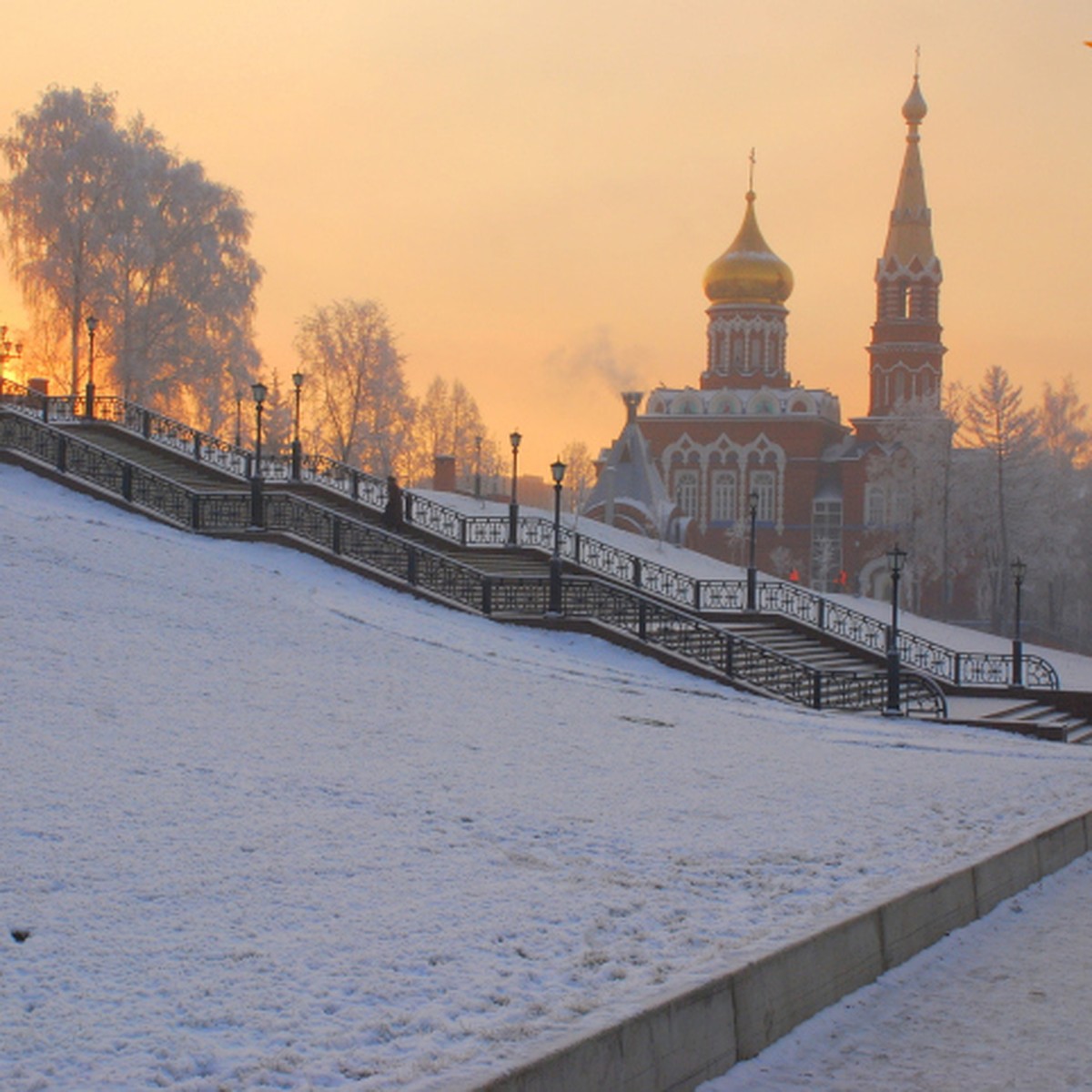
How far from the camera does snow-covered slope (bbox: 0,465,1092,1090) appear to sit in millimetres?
6059

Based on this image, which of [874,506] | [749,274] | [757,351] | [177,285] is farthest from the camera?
[757,351]

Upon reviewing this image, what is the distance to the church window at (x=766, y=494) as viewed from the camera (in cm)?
8675

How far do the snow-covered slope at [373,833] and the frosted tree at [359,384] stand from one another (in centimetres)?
4915

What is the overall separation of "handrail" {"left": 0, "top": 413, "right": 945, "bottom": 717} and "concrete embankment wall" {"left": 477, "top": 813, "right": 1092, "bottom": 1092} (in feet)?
45.4

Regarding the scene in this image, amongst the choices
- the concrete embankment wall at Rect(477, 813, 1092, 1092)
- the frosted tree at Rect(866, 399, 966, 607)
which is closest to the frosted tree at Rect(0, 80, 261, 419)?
the frosted tree at Rect(866, 399, 966, 607)

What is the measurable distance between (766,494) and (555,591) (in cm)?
6332

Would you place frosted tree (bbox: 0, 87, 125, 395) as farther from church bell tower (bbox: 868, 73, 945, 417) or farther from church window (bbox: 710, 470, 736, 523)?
church bell tower (bbox: 868, 73, 945, 417)

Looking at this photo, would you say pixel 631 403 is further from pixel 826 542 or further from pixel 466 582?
pixel 466 582

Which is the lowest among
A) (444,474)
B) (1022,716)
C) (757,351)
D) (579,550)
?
(1022,716)

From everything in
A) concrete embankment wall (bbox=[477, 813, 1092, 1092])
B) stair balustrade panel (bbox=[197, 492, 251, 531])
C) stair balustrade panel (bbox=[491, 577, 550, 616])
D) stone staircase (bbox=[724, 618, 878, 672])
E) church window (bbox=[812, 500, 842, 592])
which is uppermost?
church window (bbox=[812, 500, 842, 592])

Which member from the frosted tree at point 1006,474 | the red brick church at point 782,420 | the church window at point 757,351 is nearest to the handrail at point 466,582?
the frosted tree at point 1006,474

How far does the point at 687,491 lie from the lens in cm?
8856

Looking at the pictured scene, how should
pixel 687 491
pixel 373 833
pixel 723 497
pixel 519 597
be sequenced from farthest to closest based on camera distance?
pixel 687 491 < pixel 723 497 < pixel 519 597 < pixel 373 833

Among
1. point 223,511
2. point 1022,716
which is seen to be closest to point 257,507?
point 223,511
